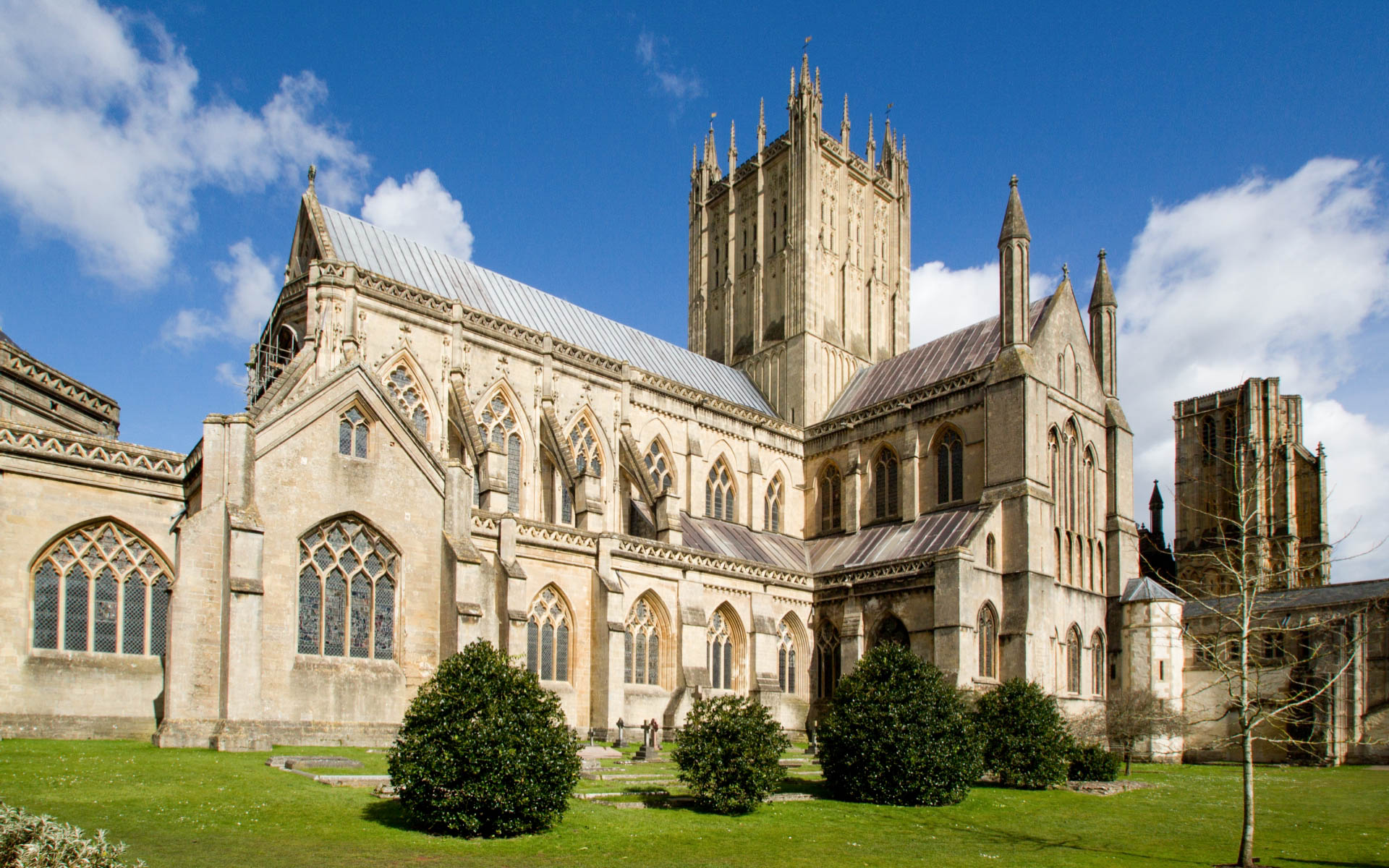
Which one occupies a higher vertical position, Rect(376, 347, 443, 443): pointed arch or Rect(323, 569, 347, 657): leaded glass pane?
Rect(376, 347, 443, 443): pointed arch

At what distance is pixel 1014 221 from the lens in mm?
41219

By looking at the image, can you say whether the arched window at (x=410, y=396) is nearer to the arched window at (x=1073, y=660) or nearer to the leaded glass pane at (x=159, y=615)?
the leaded glass pane at (x=159, y=615)

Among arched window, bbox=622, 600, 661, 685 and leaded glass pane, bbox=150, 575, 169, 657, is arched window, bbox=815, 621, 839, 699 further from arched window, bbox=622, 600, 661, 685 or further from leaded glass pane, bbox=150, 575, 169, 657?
leaded glass pane, bbox=150, 575, 169, 657

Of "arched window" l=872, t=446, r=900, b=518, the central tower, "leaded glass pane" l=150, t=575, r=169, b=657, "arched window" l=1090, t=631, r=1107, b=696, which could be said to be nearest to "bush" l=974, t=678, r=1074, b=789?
"arched window" l=1090, t=631, r=1107, b=696

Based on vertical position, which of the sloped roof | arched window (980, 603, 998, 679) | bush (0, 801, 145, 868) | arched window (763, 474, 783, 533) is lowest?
arched window (980, 603, 998, 679)

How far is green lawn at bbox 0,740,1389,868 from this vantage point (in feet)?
44.6

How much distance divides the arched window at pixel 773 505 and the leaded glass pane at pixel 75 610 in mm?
27442

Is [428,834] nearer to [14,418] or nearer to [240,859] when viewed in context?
[240,859]

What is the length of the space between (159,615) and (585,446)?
55.8 ft

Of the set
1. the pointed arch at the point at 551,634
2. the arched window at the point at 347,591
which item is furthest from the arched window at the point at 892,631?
the arched window at the point at 347,591

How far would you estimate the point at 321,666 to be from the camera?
24859mm

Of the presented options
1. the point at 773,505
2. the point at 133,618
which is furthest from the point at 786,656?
the point at 133,618

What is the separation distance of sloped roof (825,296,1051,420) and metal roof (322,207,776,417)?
4420 millimetres

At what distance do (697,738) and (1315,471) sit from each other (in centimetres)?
6574
